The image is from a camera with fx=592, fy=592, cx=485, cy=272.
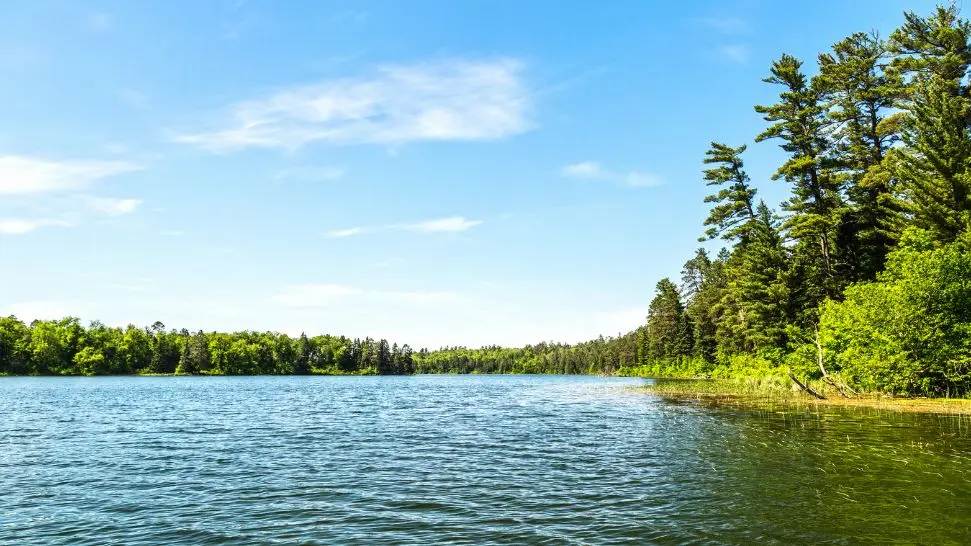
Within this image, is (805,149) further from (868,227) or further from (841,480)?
(841,480)

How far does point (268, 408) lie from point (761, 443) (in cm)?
4212

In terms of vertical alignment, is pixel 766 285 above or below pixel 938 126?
below

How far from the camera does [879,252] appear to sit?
56312mm

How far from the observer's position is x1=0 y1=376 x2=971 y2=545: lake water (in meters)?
13.4

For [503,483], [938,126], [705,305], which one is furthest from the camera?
[705,305]

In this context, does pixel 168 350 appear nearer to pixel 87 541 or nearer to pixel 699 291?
pixel 699 291

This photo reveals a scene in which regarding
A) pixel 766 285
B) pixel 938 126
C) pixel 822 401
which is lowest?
pixel 822 401

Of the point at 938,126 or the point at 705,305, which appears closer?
the point at 938,126

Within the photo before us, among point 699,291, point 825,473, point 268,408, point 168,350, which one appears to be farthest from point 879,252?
point 168,350

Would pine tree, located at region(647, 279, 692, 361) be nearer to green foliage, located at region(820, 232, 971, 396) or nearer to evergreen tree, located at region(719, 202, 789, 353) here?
evergreen tree, located at region(719, 202, 789, 353)

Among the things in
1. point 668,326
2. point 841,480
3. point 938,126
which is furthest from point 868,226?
point 668,326

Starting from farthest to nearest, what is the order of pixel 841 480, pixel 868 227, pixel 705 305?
1. pixel 705 305
2. pixel 868 227
3. pixel 841 480

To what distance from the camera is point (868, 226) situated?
186 feet

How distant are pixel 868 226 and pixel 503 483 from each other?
5381cm
